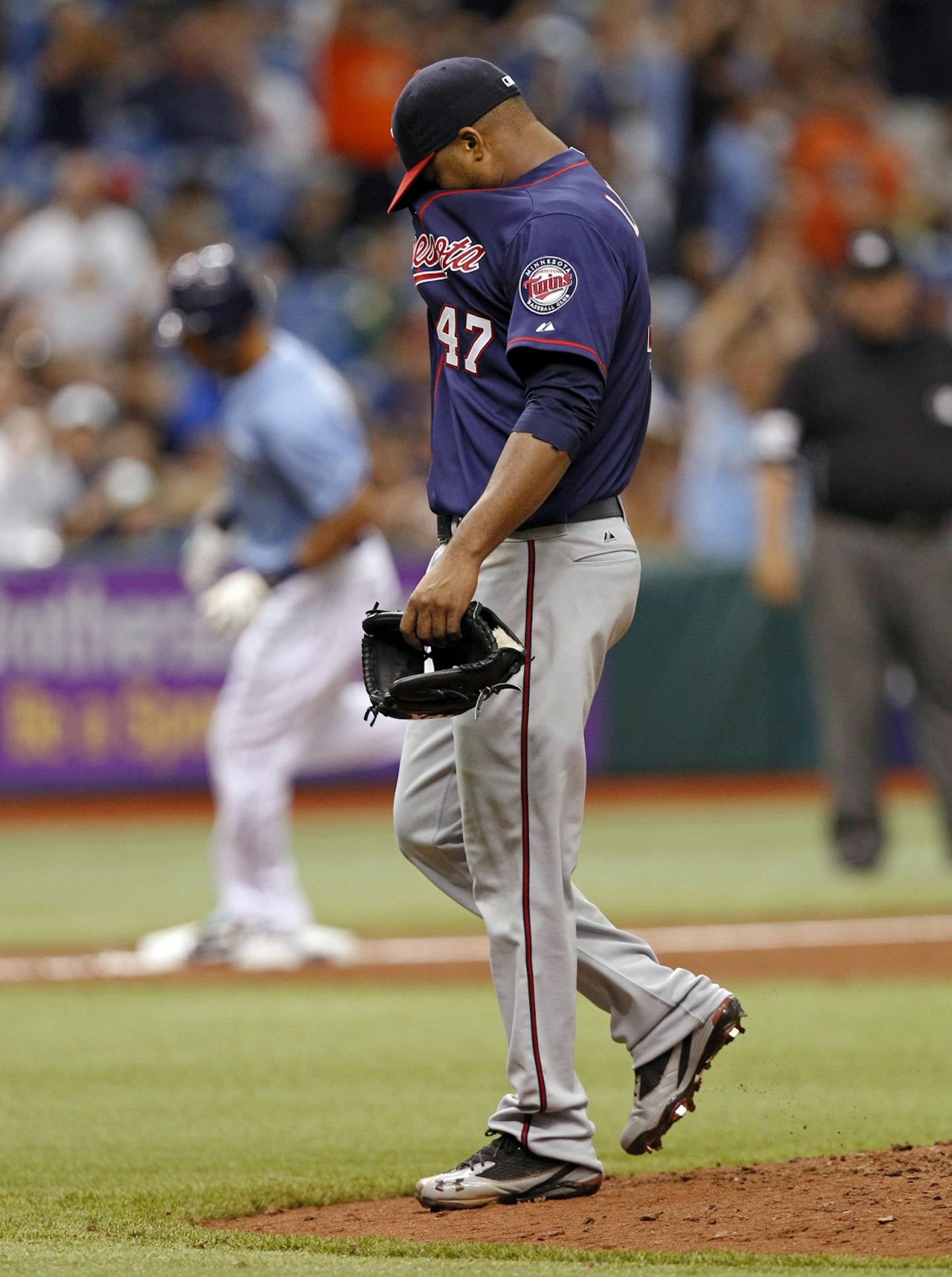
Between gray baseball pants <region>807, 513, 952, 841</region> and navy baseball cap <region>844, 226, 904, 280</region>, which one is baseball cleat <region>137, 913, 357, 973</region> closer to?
gray baseball pants <region>807, 513, 952, 841</region>

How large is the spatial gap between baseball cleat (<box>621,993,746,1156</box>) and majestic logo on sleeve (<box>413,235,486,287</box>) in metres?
1.62

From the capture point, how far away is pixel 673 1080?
447cm

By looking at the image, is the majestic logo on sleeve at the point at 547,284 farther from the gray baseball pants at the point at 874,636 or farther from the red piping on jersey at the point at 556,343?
the gray baseball pants at the point at 874,636

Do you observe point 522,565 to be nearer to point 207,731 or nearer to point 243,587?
point 243,587

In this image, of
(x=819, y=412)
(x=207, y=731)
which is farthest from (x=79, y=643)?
(x=819, y=412)

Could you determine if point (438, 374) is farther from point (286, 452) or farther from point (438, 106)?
point (286, 452)

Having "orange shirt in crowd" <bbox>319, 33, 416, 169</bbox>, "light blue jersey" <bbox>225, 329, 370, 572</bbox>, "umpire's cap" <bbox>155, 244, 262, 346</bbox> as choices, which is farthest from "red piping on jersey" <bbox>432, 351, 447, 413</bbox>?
"orange shirt in crowd" <bbox>319, 33, 416, 169</bbox>

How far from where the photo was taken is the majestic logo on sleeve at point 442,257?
427cm

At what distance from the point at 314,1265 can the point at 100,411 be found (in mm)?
10487

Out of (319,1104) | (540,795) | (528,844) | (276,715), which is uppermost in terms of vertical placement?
(540,795)

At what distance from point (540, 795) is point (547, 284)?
1.01 meters

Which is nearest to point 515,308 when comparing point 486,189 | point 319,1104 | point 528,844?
point 486,189

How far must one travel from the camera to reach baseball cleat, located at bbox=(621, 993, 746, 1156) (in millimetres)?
4426

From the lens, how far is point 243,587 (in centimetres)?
800
